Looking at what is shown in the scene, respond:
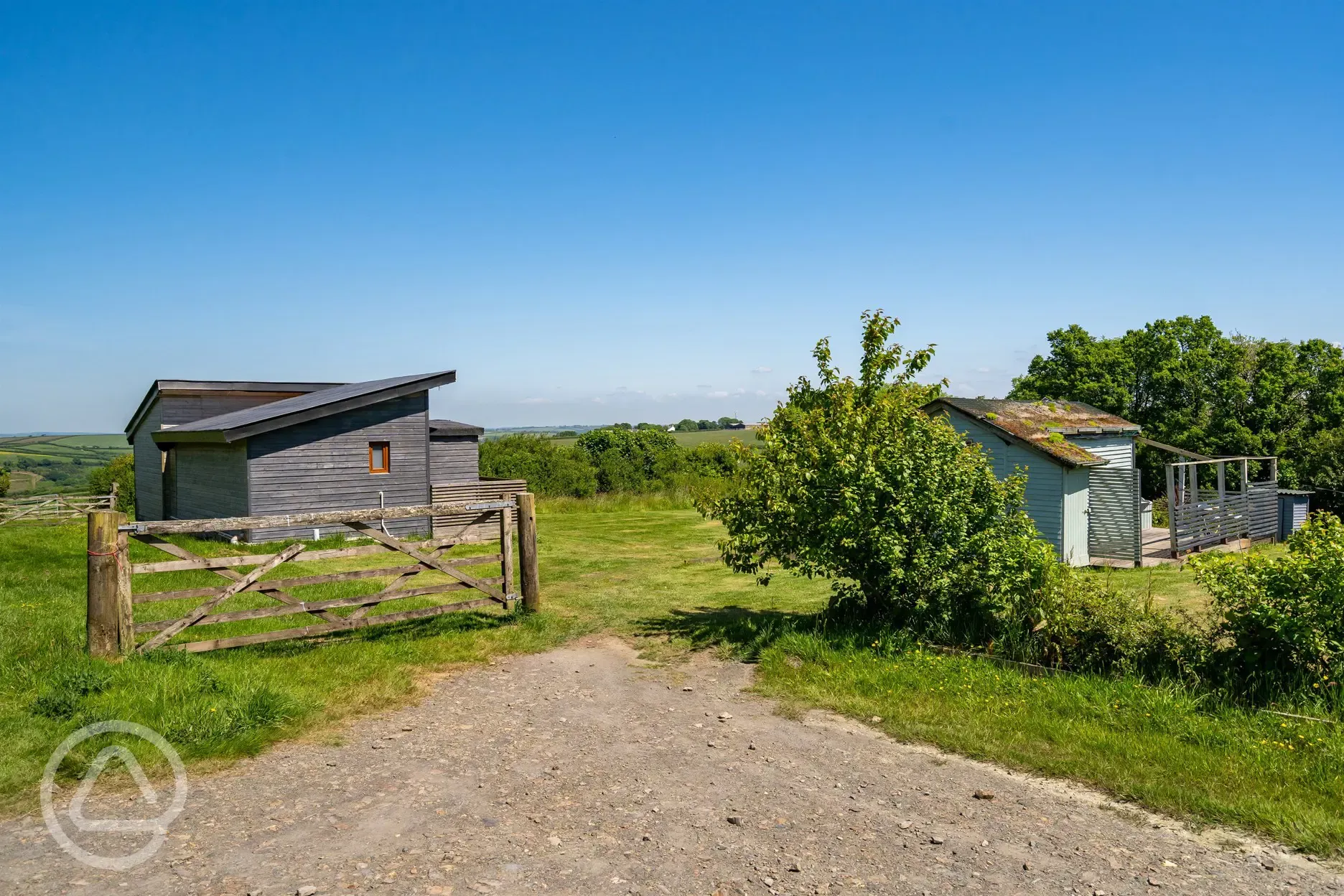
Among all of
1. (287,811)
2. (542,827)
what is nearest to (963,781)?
(542,827)

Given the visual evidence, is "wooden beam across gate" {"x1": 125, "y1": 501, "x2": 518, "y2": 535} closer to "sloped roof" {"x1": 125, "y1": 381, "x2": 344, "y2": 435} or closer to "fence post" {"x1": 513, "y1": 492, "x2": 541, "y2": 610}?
"fence post" {"x1": 513, "y1": 492, "x2": 541, "y2": 610}

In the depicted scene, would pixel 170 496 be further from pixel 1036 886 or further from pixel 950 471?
pixel 1036 886

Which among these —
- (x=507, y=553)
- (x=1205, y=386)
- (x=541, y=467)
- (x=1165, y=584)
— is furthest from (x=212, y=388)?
(x=1205, y=386)

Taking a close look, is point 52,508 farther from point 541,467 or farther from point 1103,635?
point 1103,635

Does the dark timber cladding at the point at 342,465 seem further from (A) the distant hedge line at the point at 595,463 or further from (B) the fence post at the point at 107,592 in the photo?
(A) the distant hedge line at the point at 595,463

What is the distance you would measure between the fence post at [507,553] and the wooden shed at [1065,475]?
12.3 metres

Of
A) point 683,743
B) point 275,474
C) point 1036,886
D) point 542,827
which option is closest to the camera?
point 1036,886

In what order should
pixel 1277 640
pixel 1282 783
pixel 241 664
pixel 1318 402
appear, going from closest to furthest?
1. pixel 1282 783
2. pixel 1277 640
3. pixel 241 664
4. pixel 1318 402

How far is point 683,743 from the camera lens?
7.21m

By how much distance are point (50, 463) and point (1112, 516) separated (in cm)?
16173

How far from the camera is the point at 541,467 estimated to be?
5609 cm

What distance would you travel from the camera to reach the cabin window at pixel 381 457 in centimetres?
2373

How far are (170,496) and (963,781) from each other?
2958cm

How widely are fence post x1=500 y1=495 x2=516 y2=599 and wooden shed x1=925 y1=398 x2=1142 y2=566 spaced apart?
1233 centimetres
